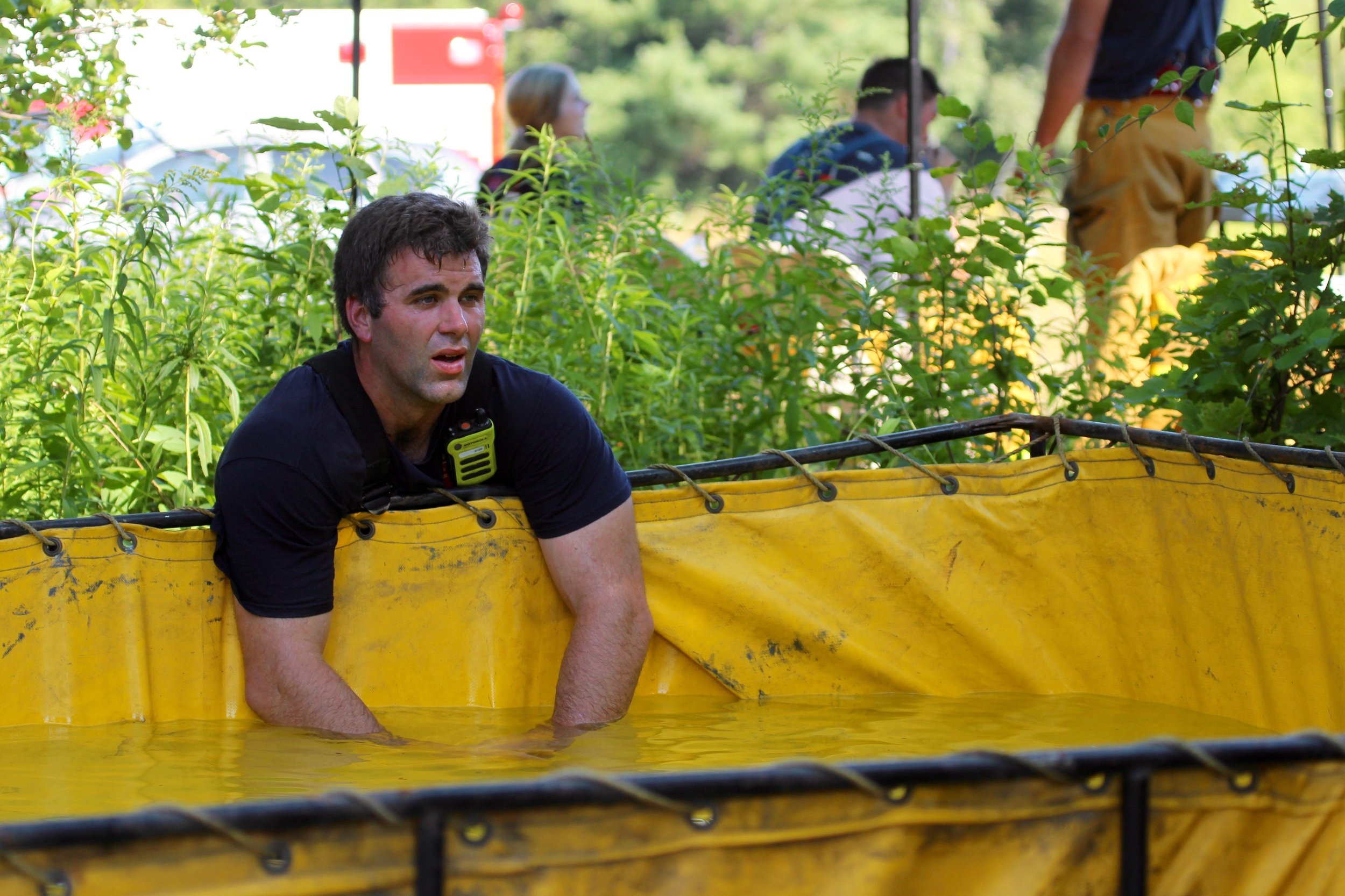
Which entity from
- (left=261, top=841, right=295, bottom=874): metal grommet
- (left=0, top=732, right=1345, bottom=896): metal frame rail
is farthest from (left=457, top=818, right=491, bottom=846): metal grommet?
(left=261, top=841, right=295, bottom=874): metal grommet

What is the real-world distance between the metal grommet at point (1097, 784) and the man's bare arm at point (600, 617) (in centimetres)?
165

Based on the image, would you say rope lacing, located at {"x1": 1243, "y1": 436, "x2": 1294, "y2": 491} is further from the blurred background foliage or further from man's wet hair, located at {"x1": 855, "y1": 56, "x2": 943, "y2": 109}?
the blurred background foliage

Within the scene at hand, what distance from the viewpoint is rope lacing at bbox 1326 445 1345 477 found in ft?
9.26

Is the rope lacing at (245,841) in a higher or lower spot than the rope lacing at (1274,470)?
lower

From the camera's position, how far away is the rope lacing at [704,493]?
3.24 meters

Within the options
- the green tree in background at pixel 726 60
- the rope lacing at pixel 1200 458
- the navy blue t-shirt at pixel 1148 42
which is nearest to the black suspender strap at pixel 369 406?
the rope lacing at pixel 1200 458

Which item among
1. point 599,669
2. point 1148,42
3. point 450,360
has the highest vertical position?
point 1148,42

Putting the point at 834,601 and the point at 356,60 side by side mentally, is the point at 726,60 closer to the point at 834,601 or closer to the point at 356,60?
the point at 356,60

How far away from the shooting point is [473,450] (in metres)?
3.08

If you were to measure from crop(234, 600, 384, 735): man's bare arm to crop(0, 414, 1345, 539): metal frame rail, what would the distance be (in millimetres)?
318

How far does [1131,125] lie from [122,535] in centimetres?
432

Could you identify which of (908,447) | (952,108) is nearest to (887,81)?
(952,108)

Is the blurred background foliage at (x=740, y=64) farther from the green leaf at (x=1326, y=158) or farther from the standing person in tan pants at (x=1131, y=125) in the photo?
the green leaf at (x=1326, y=158)

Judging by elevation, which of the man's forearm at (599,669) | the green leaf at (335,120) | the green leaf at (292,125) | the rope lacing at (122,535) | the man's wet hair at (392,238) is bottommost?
the man's forearm at (599,669)
